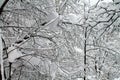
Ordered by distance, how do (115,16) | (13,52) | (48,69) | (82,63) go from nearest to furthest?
(13,52) < (115,16) < (48,69) < (82,63)

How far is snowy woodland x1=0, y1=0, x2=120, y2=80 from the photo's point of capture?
13.7 ft

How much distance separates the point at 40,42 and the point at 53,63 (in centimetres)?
84

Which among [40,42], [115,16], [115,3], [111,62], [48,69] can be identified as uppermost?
[115,3]

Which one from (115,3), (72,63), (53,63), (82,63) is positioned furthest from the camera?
(72,63)

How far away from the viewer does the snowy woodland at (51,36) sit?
13.7ft

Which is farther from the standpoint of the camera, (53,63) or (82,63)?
(82,63)

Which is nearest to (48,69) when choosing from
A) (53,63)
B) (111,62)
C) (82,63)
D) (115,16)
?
(53,63)

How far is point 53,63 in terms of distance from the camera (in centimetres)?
507

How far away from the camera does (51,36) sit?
4641mm

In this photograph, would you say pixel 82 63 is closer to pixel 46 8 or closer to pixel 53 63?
pixel 53 63

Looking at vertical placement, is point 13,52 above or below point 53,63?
above

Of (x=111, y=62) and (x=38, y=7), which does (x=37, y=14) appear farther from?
(x=111, y=62)

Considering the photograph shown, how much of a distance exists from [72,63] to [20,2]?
10.9 ft

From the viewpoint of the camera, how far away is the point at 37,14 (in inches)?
195
